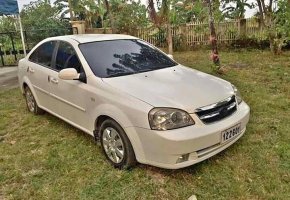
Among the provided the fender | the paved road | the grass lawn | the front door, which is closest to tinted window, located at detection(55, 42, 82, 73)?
the front door

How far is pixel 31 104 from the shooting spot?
5660 millimetres

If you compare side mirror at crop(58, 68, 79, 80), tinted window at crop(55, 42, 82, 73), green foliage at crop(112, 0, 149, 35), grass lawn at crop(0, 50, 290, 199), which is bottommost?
grass lawn at crop(0, 50, 290, 199)

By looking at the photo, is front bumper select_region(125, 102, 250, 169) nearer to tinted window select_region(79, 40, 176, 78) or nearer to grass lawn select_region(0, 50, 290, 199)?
grass lawn select_region(0, 50, 290, 199)

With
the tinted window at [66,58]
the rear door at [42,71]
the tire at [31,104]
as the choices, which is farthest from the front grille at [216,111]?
the tire at [31,104]

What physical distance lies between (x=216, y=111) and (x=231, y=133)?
0.32 meters

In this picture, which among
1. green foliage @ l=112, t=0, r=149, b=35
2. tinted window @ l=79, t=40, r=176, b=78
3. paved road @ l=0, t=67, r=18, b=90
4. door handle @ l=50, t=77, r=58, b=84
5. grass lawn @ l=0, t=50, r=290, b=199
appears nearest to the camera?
grass lawn @ l=0, t=50, r=290, b=199

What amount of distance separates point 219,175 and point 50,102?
2.80 m

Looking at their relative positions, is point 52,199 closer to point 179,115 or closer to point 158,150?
point 158,150

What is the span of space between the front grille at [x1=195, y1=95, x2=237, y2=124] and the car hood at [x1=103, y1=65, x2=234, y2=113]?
0.05 metres

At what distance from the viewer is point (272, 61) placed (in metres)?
9.90

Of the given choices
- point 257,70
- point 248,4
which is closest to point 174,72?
point 257,70

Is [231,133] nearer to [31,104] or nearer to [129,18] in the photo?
[31,104]

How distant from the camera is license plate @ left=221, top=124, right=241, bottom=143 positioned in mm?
3281

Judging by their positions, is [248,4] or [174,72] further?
[248,4]
